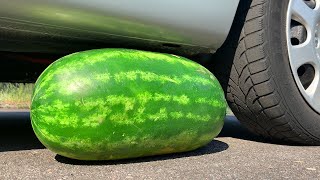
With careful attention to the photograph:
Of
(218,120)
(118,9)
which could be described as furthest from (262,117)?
(118,9)

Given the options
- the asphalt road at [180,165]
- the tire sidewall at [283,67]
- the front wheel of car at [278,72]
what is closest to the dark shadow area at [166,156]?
the asphalt road at [180,165]

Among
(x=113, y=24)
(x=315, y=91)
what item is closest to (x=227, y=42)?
(x=315, y=91)

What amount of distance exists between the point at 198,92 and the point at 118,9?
54 centimetres

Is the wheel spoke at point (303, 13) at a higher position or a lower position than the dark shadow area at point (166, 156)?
higher

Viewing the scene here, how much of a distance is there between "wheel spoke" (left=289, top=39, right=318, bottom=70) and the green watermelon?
0.67 metres

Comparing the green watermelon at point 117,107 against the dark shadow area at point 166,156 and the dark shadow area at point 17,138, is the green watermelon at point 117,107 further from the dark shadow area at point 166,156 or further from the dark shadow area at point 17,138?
the dark shadow area at point 17,138

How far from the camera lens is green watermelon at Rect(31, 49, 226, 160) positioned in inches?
67.8

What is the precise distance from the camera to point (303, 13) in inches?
97.8

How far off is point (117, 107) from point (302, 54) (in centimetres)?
123

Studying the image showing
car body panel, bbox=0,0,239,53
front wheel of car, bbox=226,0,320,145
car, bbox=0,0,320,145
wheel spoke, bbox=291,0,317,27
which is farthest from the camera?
wheel spoke, bbox=291,0,317,27

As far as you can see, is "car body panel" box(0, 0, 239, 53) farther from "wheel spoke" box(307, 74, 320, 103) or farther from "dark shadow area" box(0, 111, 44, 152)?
"wheel spoke" box(307, 74, 320, 103)

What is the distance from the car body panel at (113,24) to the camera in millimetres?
1836

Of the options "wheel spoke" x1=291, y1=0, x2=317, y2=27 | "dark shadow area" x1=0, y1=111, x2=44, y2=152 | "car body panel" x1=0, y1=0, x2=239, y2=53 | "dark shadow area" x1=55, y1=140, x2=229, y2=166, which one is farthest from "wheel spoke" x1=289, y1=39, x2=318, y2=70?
"dark shadow area" x1=0, y1=111, x2=44, y2=152

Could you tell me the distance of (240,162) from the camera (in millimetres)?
1930
